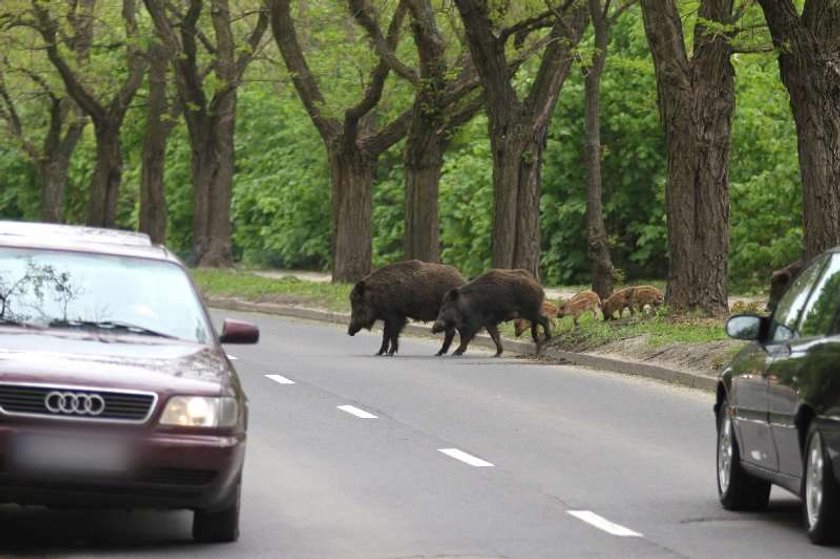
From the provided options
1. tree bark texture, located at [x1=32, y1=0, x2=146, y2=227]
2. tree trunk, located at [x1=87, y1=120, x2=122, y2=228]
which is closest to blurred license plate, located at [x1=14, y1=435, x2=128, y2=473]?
tree bark texture, located at [x1=32, y1=0, x2=146, y2=227]

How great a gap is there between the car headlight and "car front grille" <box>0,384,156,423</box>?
10cm

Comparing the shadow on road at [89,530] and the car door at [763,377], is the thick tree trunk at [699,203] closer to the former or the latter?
the car door at [763,377]

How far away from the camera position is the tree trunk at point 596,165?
32188 mm

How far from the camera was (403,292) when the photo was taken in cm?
2709

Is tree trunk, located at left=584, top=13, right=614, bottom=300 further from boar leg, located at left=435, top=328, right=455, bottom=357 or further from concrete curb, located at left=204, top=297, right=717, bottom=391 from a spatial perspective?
boar leg, located at left=435, top=328, right=455, bottom=357

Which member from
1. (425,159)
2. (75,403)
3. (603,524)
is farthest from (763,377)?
(425,159)

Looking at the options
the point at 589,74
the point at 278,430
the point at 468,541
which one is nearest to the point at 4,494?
the point at 468,541

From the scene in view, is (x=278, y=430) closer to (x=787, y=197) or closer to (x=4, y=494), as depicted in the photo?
(x=4, y=494)

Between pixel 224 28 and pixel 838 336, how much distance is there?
39.4 m

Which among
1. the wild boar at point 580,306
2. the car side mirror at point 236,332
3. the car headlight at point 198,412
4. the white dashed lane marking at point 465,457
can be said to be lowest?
the white dashed lane marking at point 465,457

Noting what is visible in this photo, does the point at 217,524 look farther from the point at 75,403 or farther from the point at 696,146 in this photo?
the point at 696,146

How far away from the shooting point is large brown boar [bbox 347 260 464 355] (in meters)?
27.0

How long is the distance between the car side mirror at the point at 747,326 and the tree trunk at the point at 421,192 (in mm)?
26681

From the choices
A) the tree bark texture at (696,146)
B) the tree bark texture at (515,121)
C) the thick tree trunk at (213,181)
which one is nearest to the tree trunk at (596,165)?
the tree bark texture at (515,121)
